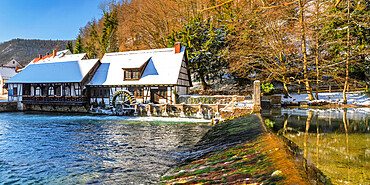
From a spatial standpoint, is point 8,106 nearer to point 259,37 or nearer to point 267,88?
point 267,88

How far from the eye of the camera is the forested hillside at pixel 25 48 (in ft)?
396

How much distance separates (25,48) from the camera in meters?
130

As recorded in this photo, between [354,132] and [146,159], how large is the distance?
893 cm

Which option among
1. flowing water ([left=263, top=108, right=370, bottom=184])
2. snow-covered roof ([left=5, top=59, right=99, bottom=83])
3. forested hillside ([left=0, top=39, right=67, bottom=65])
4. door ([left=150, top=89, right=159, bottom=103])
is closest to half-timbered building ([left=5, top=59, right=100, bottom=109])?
snow-covered roof ([left=5, top=59, right=99, bottom=83])

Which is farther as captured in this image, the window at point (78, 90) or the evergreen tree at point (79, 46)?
the evergreen tree at point (79, 46)

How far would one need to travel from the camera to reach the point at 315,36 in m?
20.7

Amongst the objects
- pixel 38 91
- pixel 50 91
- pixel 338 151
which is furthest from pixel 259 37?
pixel 38 91

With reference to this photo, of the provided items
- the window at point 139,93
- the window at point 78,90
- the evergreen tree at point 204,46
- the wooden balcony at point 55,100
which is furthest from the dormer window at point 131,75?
the evergreen tree at point 204,46

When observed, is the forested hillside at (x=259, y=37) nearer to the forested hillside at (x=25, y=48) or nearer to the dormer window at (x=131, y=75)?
the dormer window at (x=131, y=75)

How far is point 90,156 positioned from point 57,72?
24747 millimetres

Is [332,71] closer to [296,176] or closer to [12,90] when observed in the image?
[296,176]

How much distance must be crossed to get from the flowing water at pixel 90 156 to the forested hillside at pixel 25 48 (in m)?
128

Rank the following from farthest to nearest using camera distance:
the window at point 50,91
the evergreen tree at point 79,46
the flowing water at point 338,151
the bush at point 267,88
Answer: the evergreen tree at point 79,46 → the window at point 50,91 → the bush at point 267,88 → the flowing water at point 338,151

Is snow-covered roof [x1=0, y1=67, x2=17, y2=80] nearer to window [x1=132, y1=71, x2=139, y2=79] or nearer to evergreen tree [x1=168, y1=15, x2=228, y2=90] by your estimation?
window [x1=132, y1=71, x2=139, y2=79]
